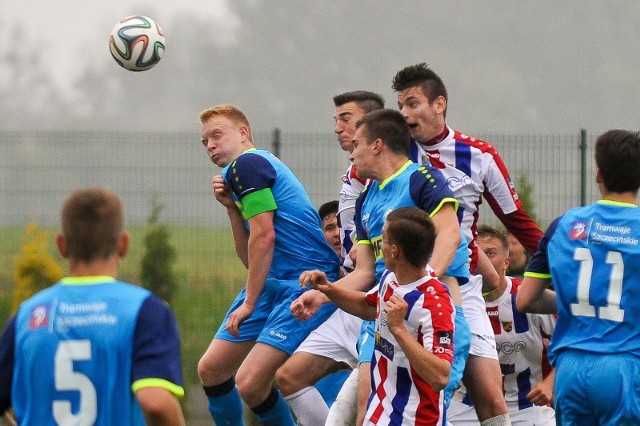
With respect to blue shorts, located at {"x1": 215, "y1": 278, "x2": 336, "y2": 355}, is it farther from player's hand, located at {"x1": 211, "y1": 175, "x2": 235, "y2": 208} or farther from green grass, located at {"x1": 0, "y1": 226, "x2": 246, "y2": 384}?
green grass, located at {"x1": 0, "y1": 226, "x2": 246, "y2": 384}

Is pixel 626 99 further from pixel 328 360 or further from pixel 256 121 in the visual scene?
pixel 328 360

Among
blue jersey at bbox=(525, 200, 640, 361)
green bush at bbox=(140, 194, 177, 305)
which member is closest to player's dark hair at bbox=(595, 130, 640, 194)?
blue jersey at bbox=(525, 200, 640, 361)

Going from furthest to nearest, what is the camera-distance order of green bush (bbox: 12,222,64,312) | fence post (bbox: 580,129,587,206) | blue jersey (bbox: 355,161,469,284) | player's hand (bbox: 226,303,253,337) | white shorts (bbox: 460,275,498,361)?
green bush (bbox: 12,222,64,312) → fence post (bbox: 580,129,587,206) → player's hand (bbox: 226,303,253,337) → white shorts (bbox: 460,275,498,361) → blue jersey (bbox: 355,161,469,284)

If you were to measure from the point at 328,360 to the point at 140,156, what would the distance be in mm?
7395

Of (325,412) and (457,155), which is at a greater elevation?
(457,155)

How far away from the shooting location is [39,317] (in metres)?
3.89

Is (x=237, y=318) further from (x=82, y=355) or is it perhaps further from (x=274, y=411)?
(x=82, y=355)

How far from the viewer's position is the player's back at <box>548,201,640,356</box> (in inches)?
203

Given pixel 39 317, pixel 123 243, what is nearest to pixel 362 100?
pixel 123 243

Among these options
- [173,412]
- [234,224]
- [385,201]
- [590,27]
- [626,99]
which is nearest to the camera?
[173,412]

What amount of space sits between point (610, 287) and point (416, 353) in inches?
34.8

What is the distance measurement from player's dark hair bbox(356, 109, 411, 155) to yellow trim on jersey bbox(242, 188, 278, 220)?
42.0 inches

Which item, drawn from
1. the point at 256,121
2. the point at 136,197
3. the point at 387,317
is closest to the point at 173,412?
the point at 387,317

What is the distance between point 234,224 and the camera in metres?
7.51
